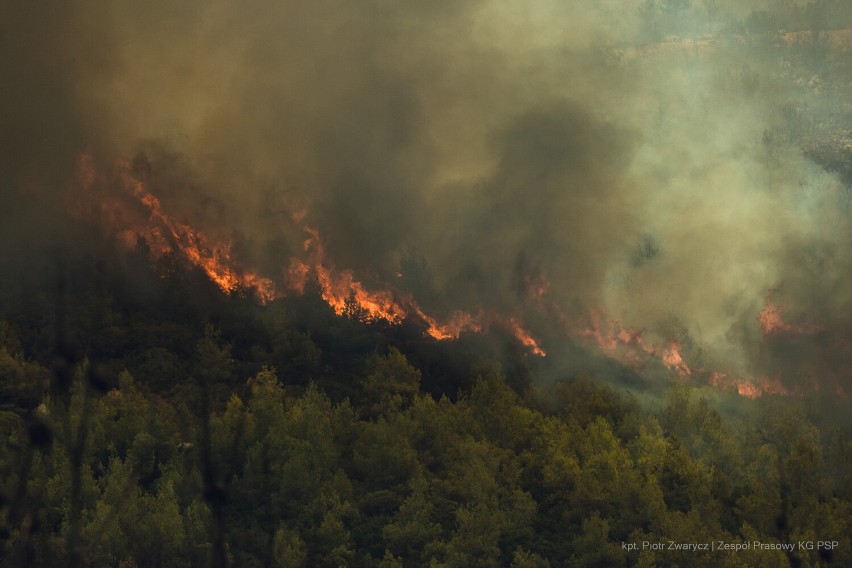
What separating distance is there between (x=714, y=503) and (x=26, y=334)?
46606 mm

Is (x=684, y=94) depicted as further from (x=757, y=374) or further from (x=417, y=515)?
(x=417, y=515)

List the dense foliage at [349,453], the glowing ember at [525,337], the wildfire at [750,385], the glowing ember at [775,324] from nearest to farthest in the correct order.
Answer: the dense foliage at [349,453]
the wildfire at [750,385]
the glowing ember at [525,337]
the glowing ember at [775,324]

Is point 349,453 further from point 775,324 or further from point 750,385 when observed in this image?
point 775,324

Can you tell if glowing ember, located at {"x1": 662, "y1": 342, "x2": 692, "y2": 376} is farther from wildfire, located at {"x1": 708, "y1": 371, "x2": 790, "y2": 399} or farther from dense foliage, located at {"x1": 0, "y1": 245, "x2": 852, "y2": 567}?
dense foliage, located at {"x1": 0, "y1": 245, "x2": 852, "y2": 567}

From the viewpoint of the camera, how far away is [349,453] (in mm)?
82688

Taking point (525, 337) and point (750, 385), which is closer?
point (750, 385)

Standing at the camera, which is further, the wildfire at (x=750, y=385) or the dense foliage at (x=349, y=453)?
the wildfire at (x=750, y=385)

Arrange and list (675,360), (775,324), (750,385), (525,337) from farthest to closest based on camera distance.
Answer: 1. (775,324)
2. (525,337)
3. (675,360)
4. (750,385)

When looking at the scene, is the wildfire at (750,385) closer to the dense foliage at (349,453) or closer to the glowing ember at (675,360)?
the glowing ember at (675,360)

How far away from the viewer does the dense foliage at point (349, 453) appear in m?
72.6

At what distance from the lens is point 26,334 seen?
310ft

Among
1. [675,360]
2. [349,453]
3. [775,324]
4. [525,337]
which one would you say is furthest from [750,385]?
[349,453]

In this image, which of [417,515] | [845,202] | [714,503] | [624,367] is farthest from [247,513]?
[845,202]

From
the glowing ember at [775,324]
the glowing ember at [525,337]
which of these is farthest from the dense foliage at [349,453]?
the glowing ember at [775,324]
